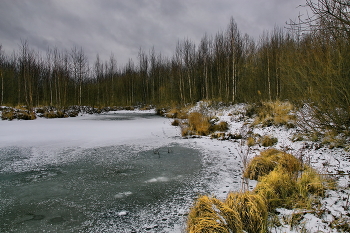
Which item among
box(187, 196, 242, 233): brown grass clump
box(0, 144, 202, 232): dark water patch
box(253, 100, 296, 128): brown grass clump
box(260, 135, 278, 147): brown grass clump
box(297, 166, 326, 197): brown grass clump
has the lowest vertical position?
box(0, 144, 202, 232): dark water patch

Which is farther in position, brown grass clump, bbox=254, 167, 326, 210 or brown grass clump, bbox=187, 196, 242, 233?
brown grass clump, bbox=254, 167, 326, 210

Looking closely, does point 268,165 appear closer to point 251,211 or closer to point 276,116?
point 251,211

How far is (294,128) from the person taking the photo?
808 centimetres

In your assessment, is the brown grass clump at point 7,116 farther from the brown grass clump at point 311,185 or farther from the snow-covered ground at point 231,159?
the brown grass clump at point 311,185

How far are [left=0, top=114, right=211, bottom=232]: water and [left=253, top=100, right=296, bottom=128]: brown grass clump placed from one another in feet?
14.5

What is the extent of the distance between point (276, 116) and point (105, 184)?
8.11 m

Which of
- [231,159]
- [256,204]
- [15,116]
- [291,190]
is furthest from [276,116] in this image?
[15,116]

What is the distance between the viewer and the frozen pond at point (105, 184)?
9.95 feet

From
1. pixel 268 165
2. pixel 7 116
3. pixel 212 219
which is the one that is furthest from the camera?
pixel 7 116

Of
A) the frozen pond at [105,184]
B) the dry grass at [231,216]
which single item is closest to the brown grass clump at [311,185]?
the dry grass at [231,216]

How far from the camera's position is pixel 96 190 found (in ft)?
13.6

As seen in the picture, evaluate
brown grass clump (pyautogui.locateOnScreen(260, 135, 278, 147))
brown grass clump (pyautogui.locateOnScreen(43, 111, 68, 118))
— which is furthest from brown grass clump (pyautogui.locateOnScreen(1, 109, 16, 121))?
brown grass clump (pyautogui.locateOnScreen(260, 135, 278, 147))

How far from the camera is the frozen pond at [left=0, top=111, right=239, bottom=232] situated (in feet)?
Result: 9.95

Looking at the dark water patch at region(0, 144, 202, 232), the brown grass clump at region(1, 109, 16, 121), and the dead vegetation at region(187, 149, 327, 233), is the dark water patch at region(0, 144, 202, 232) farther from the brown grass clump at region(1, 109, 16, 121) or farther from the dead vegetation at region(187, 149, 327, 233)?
the brown grass clump at region(1, 109, 16, 121)
